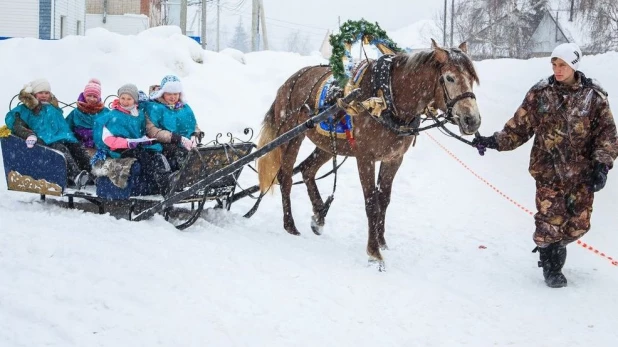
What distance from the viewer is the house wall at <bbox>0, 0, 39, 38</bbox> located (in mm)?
26234

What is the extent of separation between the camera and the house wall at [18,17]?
86.1ft

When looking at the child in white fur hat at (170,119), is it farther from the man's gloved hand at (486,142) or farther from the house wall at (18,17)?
the house wall at (18,17)

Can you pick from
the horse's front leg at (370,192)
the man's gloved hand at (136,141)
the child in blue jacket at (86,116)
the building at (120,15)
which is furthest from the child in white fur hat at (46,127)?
the building at (120,15)

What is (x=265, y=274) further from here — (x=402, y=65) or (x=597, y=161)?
(x=597, y=161)

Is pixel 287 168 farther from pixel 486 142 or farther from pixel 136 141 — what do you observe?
pixel 486 142

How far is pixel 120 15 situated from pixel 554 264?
38425mm

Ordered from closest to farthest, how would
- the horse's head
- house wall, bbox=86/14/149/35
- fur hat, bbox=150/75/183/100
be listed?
the horse's head, fur hat, bbox=150/75/183/100, house wall, bbox=86/14/149/35

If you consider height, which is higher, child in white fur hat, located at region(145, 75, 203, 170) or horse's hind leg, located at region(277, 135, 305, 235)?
child in white fur hat, located at region(145, 75, 203, 170)

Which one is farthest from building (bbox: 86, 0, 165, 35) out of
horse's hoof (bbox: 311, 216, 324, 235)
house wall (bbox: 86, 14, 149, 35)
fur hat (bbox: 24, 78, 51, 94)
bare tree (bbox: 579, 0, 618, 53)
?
horse's hoof (bbox: 311, 216, 324, 235)

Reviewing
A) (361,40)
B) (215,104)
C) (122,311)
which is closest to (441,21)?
(215,104)

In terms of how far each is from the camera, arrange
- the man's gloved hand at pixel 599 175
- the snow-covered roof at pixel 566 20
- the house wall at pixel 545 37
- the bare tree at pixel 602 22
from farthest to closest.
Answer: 1. the house wall at pixel 545 37
2. the snow-covered roof at pixel 566 20
3. the bare tree at pixel 602 22
4. the man's gloved hand at pixel 599 175

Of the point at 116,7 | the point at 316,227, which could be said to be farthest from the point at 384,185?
the point at 116,7

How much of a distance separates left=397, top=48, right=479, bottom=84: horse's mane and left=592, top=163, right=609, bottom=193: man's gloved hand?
3.70 ft

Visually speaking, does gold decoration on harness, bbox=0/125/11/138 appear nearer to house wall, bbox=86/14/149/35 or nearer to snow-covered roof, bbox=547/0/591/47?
house wall, bbox=86/14/149/35
